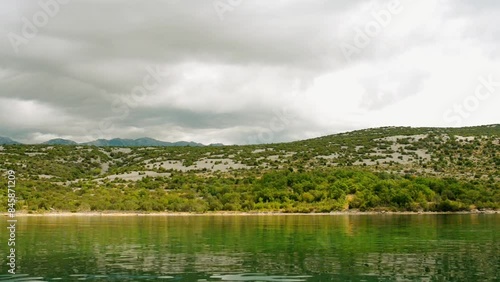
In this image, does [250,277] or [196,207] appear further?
[196,207]

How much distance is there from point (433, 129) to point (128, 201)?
10957cm

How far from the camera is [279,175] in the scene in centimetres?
12450

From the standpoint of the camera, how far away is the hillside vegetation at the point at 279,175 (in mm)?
110875

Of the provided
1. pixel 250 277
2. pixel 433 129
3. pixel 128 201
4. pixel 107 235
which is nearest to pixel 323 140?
pixel 433 129

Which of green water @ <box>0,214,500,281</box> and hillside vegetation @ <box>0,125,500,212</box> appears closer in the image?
green water @ <box>0,214,500,281</box>

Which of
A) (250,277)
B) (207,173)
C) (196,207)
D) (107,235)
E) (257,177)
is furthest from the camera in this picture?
Result: (207,173)

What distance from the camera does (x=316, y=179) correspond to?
121 m

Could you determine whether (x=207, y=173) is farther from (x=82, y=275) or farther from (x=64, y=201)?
(x=82, y=275)

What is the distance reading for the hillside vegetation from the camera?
11088cm

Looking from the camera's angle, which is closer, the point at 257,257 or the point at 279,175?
the point at 257,257

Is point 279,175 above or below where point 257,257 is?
above

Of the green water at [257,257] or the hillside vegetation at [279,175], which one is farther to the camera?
the hillside vegetation at [279,175]

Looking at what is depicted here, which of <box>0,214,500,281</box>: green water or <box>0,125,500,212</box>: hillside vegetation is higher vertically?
<box>0,125,500,212</box>: hillside vegetation

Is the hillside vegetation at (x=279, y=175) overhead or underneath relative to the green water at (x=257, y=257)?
overhead
